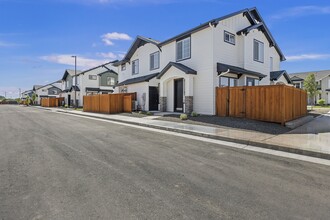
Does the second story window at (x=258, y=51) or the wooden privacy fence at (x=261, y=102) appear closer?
the wooden privacy fence at (x=261, y=102)

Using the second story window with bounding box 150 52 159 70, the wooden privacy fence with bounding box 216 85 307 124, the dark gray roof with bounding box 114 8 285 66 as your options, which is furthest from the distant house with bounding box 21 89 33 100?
the wooden privacy fence with bounding box 216 85 307 124

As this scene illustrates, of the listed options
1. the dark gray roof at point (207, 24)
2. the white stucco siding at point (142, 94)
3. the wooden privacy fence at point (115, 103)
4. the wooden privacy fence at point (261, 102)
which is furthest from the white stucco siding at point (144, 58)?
the wooden privacy fence at point (261, 102)

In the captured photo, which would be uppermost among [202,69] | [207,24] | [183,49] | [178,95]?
[207,24]

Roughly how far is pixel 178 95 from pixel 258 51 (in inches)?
345

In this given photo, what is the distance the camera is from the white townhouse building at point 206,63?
16.4m

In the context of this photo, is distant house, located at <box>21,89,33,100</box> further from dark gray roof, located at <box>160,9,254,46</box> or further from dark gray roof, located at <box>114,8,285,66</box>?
dark gray roof, located at <box>160,9,254,46</box>

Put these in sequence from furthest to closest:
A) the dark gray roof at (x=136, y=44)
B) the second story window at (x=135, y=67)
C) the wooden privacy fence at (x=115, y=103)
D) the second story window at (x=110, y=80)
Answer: the second story window at (x=110, y=80), the second story window at (x=135, y=67), the dark gray roof at (x=136, y=44), the wooden privacy fence at (x=115, y=103)

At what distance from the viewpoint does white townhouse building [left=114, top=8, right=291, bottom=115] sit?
645 inches

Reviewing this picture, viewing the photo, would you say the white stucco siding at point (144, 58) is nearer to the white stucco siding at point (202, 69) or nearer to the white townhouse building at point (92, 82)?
the white stucco siding at point (202, 69)

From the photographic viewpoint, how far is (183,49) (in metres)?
18.8

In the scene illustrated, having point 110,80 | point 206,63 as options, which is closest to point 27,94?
point 110,80

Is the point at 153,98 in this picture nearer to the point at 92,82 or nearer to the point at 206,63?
the point at 206,63

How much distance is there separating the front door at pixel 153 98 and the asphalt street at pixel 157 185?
14733mm

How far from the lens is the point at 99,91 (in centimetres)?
4394
